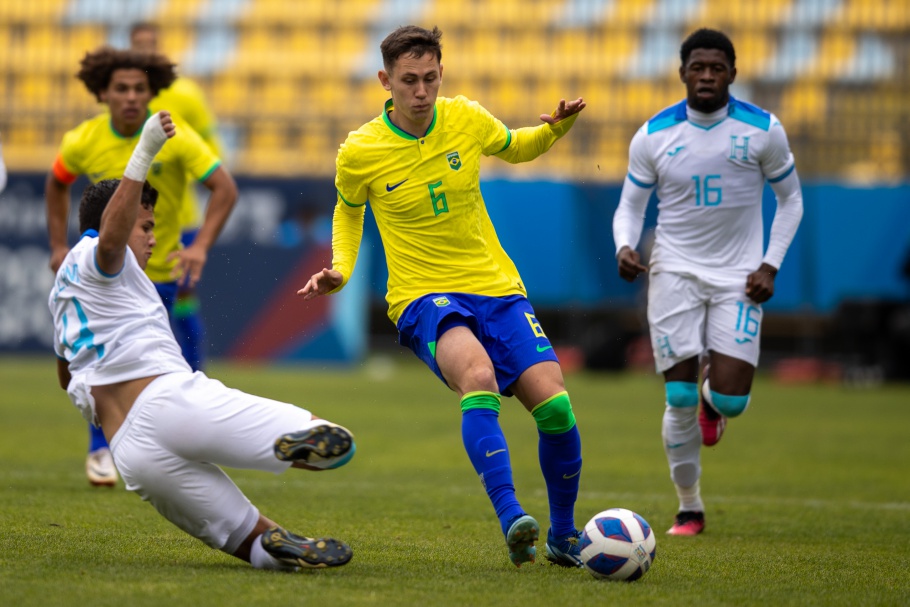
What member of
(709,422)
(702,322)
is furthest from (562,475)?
(709,422)

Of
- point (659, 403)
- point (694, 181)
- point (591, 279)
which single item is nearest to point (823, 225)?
point (591, 279)

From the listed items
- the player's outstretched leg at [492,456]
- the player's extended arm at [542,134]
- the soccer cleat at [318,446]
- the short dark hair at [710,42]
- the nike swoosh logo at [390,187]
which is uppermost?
the short dark hair at [710,42]

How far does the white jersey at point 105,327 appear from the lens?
454cm

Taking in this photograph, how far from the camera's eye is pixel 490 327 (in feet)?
17.3

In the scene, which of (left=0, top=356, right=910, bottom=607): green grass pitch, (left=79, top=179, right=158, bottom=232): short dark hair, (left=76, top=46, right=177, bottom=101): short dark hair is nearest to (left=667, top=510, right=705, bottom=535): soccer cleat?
(left=0, top=356, right=910, bottom=607): green grass pitch

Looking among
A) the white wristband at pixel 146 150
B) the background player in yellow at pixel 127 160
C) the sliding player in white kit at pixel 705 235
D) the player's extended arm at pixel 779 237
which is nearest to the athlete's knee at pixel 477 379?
the white wristband at pixel 146 150

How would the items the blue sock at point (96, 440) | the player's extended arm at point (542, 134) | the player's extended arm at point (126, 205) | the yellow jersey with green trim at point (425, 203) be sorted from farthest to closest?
1. the blue sock at point (96, 440)
2. the player's extended arm at point (542, 134)
3. the yellow jersey with green trim at point (425, 203)
4. the player's extended arm at point (126, 205)

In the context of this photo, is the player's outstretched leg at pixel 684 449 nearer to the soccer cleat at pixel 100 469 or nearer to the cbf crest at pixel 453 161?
the cbf crest at pixel 453 161

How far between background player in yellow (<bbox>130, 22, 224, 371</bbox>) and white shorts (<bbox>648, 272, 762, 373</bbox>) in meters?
2.49

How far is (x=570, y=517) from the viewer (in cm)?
515

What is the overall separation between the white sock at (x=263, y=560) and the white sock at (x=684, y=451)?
246 cm

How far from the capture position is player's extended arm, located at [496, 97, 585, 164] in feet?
18.0

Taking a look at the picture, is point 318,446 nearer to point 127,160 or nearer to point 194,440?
point 194,440

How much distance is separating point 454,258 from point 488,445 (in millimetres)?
860
